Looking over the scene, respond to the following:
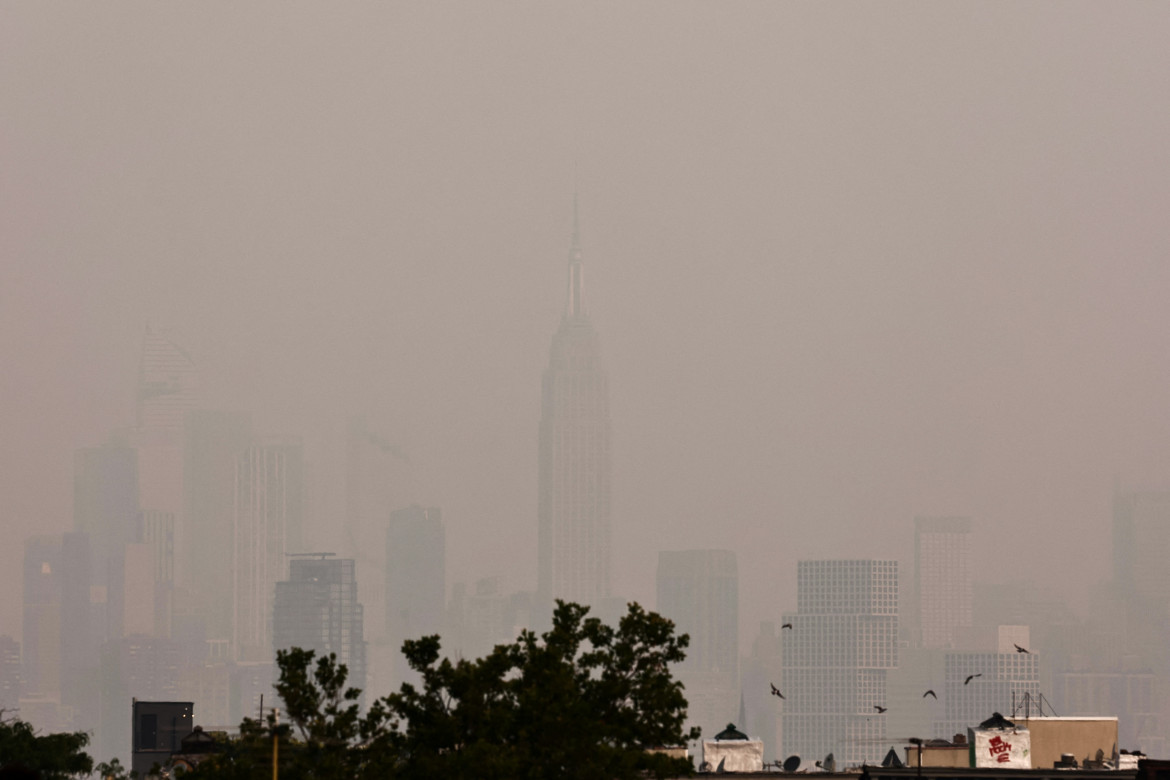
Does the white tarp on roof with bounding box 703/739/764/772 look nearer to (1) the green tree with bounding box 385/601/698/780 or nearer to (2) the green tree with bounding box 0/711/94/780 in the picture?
(2) the green tree with bounding box 0/711/94/780

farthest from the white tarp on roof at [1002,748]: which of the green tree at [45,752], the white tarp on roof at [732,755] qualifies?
the green tree at [45,752]

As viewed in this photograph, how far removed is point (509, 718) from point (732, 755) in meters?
73.1

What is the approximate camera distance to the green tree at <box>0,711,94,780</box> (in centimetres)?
12962

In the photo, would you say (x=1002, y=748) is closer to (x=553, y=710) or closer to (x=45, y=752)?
(x=45, y=752)

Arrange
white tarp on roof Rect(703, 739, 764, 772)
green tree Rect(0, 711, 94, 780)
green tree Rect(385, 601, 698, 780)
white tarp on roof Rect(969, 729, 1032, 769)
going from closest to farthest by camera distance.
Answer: green tree Rect(385, 601, 698, 780) < green tree Rect(0, 711, 94, 780) < white tarp on roof Rect(969, 729, 1032, 769) < white tarp on roof Rect(703, 739, 764, 772)

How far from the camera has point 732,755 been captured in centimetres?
15088

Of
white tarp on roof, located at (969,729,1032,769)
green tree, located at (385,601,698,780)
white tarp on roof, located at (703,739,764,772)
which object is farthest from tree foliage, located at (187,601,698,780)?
white tarp on roof, located at (703,739,764,772)

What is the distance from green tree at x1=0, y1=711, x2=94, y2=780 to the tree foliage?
1805 inches

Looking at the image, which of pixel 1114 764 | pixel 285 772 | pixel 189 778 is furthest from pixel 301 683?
pixel 1114 764

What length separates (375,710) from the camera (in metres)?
85.3

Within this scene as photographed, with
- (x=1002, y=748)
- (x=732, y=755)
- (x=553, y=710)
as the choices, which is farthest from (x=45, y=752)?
(x=553, y=710)

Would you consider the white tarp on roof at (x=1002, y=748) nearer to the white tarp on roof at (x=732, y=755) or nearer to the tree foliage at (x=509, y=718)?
the white tarp on roof at (x=732, y=755)

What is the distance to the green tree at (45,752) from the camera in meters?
130

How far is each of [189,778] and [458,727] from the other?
14072 mm
